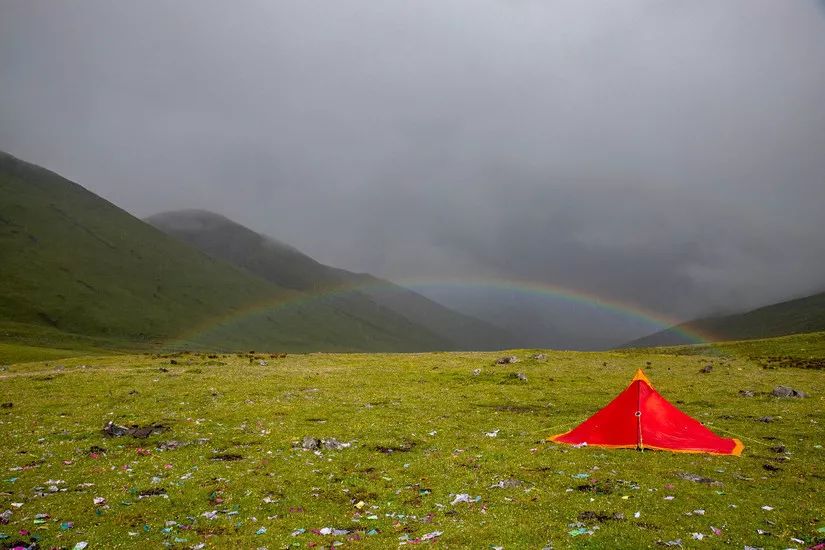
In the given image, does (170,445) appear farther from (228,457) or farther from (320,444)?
(320,444)

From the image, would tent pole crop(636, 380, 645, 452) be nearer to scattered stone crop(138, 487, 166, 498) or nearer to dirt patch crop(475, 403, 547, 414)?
dirt patch crop(475, 403, 547, 414)

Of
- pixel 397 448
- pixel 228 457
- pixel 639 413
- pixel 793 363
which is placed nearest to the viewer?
pixel 228 457

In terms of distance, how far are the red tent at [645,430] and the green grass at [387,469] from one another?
803 mm

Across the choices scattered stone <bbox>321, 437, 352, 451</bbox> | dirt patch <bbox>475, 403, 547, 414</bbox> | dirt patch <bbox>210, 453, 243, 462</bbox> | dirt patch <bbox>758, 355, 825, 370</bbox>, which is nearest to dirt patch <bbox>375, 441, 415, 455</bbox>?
scattered stone <bbox>321, 437, 352, 451</bbox>

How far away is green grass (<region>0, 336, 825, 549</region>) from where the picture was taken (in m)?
13.7

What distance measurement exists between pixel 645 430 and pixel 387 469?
11.7 meters

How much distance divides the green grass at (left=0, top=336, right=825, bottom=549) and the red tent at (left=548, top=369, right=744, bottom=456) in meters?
0.80

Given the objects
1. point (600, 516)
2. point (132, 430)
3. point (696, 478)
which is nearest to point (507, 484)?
point (600, 516)

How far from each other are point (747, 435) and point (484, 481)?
15.4 metres

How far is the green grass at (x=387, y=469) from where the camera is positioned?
44.9 feet

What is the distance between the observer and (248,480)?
18703mm

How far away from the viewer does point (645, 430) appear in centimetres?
2256

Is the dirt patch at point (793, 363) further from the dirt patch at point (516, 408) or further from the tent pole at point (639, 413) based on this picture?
the tent pole at point (639, 413)

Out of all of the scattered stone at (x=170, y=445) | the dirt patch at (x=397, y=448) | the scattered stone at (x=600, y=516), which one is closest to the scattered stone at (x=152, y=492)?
the scattered stone at (x=170, y=445)
